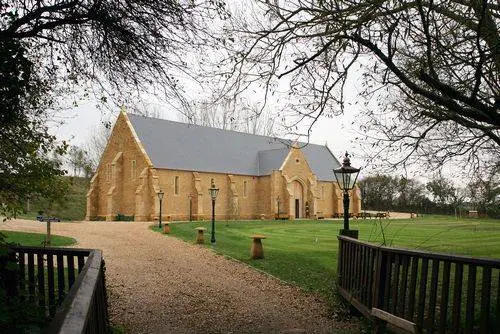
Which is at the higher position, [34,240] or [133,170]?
[133,170]

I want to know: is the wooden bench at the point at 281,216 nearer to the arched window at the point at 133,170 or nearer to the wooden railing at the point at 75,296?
the arched window at the point at 133,170

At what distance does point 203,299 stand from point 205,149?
39995mm

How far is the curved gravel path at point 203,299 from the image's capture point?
311 inches

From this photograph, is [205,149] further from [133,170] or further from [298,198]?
[298,198]

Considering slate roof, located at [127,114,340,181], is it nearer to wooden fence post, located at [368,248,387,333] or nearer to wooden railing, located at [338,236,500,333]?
wooden railing, located at [338,236,500,333]

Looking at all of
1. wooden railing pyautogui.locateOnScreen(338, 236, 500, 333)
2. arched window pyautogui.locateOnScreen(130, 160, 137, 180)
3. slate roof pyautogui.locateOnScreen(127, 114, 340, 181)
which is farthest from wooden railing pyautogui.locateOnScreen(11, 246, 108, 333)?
arched window pyautogui.locateOnScreen(130, 160, 137, 180)

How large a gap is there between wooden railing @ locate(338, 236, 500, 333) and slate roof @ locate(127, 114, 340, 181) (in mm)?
35677

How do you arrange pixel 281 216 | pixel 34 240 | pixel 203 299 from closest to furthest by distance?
pixel 203 299 → pixel 34 240 → pixel 281 216

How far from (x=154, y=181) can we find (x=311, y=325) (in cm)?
3599

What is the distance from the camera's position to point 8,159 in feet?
25.9

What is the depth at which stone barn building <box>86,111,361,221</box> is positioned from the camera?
1747 inches

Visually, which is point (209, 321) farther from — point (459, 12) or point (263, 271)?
point (459, 12)

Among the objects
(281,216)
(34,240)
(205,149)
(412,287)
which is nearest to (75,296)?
(412,287)

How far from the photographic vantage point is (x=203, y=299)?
10055 mm
